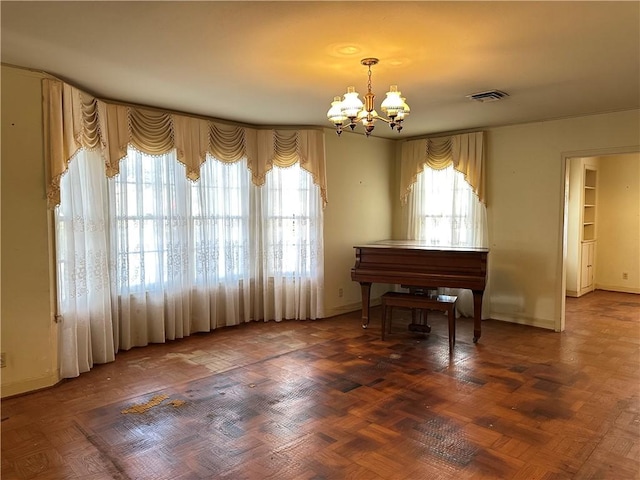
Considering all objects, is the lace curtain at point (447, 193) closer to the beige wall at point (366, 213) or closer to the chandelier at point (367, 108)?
the beige wall at point (366, 213)

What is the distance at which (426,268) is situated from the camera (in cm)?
462

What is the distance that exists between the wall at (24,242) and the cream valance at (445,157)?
4492 mm

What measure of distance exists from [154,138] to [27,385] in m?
2.45

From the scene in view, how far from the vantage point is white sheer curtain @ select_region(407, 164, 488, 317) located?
562 centimetres

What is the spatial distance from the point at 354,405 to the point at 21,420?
2230 millimetres

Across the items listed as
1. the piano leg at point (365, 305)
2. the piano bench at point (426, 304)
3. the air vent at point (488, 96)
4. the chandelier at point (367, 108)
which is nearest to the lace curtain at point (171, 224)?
the piano leg at point (365, 305)

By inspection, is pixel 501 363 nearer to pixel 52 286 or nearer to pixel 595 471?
pixel 595 471

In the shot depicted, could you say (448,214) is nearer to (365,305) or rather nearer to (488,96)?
(365,305)

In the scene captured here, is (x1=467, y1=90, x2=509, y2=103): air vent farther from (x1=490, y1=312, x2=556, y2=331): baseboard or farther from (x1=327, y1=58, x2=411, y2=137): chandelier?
(x1=490, y1=312, x2=556, y2=331): baseboard

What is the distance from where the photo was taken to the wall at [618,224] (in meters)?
7.07

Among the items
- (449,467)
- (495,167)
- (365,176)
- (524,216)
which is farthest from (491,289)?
(449,467)

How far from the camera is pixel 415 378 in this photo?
11.8 feet

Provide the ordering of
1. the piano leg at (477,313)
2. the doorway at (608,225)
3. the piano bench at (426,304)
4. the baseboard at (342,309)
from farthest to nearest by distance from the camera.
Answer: the doorway at (608,225)
the baseboard at (342,309)
the piano leg at (477,313)
the piano bench at (426,304)

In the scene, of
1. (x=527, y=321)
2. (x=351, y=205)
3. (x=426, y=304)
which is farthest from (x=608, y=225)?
(x=426, y=304)
